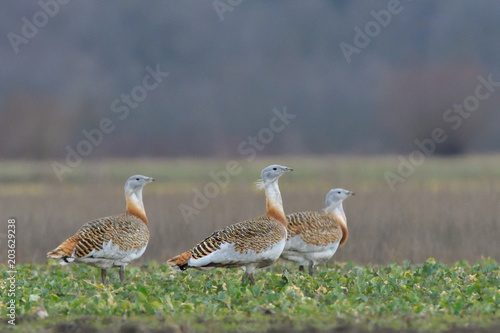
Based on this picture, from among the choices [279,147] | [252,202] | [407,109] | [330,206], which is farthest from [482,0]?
[330,206]

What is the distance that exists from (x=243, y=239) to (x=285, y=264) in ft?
10.3

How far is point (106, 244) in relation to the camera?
31.9ft

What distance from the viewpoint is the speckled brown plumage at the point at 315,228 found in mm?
10352

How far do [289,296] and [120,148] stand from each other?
4835 centimetres

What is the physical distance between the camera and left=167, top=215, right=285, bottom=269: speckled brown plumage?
361 inches

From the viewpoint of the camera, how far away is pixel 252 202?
17281 mm

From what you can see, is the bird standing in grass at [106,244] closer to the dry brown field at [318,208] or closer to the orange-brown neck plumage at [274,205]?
the orange-brown neck plumage at [274,205]

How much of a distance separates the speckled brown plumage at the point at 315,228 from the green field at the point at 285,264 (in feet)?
1.39
